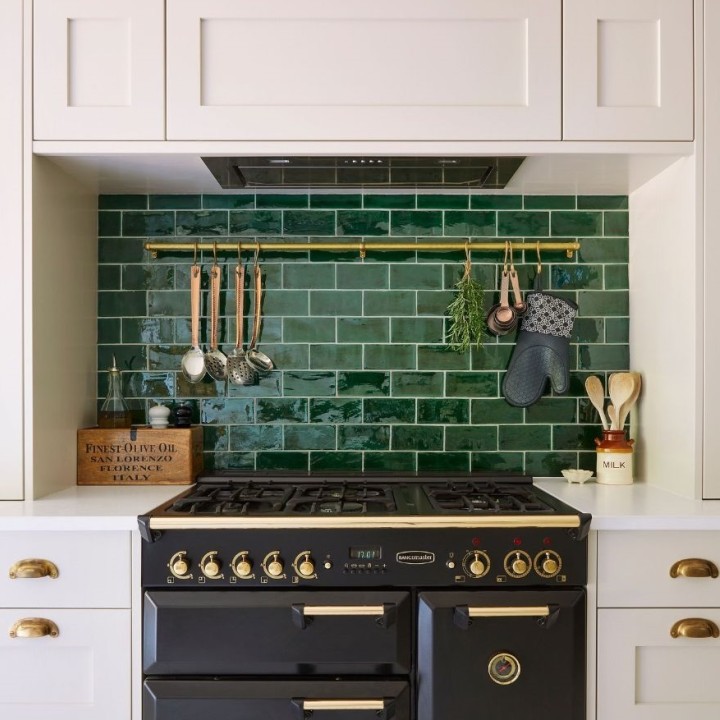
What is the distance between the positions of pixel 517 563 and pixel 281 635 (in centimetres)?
58

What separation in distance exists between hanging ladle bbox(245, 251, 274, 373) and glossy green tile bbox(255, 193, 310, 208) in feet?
0.56

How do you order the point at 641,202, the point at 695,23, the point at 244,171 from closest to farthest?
the point at 695,23, the point at 244,171, the point at 641,202

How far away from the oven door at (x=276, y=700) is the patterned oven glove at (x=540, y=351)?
103cm

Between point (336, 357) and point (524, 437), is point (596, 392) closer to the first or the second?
point (524, 437)

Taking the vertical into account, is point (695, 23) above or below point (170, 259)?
above

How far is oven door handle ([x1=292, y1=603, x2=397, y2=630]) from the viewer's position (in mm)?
1743

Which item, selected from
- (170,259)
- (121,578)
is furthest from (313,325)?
(121,578)

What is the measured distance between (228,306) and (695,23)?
5.20 feet

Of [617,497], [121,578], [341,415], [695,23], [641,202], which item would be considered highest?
[695,23]

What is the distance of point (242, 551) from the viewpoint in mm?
1782

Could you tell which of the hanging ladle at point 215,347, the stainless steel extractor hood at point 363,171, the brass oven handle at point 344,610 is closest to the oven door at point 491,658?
the brass oven handle at point 344,610

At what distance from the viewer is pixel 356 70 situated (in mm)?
1983

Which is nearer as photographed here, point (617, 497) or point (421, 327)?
point (617, 497)

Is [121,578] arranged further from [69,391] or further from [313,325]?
[313,325]
